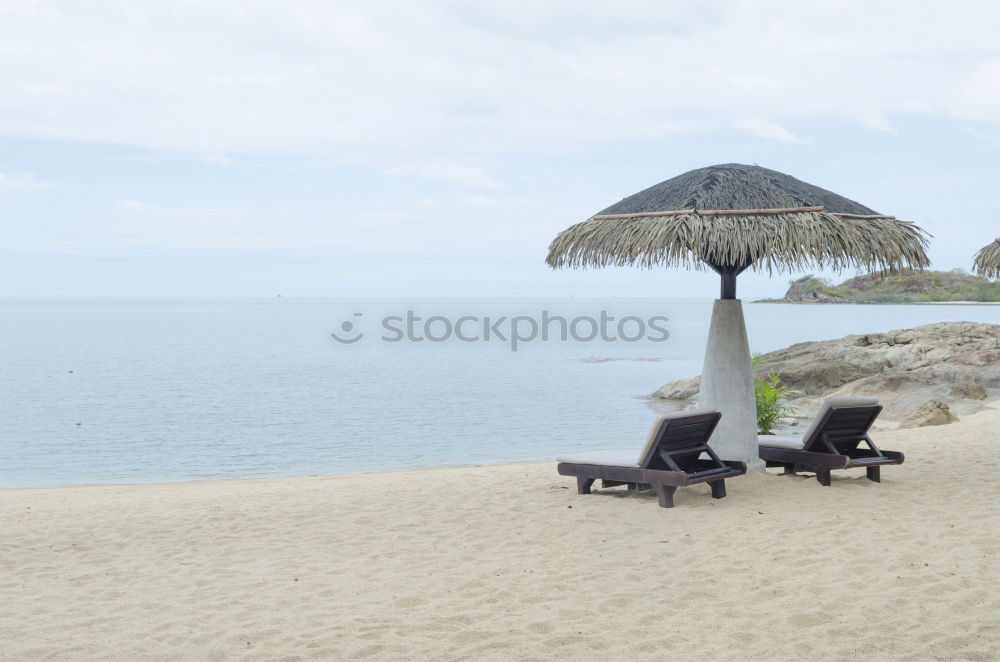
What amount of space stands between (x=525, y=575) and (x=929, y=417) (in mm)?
10256

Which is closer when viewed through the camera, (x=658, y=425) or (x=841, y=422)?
(x=658, y=425)

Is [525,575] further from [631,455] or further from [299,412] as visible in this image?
[299,412]

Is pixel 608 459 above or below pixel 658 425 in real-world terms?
below

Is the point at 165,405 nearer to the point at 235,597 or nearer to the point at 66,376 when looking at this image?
the point at 66,376

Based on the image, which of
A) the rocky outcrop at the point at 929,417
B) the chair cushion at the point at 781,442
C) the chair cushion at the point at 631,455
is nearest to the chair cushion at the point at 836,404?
the chair cushion at the point at 781,442

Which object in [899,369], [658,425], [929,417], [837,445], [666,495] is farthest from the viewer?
[899,369]

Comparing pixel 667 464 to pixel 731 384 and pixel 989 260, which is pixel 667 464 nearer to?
pixel 731 384

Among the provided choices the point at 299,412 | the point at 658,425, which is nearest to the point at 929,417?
the point at 658,425

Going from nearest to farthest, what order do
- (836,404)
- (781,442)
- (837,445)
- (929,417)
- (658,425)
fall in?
1. (658,425)
2. (836,404)
3. (837,445)
4. (781,442)
5. (929,417)

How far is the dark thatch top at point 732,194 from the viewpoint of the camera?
24.7 feet

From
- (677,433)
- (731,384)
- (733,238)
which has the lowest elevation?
(677,433)

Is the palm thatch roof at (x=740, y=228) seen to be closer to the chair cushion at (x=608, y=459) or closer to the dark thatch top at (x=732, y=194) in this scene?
the dark thatch top at (x=732, y=194)

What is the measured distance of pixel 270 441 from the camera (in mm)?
18531

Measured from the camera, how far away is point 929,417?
44.8 ft
